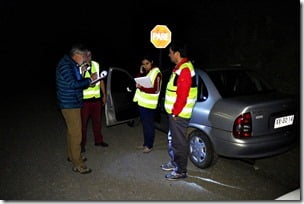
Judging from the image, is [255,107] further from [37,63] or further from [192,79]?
[37,63]

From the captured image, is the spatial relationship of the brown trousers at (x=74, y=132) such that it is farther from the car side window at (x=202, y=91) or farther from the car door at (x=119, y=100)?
the car side window at (x=202, y=91)

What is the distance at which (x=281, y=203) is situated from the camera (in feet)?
12.2

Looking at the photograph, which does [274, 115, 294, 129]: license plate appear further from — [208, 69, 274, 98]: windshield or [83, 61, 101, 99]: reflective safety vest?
[83, 61, 101, 99]: reflective safety vest

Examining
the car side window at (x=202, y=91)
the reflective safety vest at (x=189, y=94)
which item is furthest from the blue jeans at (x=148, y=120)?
the reflective safety vest at (x=189, y=94)

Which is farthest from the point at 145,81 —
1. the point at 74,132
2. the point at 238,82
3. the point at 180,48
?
the point at 238,82

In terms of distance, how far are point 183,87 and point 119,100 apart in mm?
2328

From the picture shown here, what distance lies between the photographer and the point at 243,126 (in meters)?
4.29

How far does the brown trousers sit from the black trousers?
132 cm

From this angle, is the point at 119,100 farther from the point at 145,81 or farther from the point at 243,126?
the point at 243,126

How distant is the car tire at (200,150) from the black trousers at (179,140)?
44cm

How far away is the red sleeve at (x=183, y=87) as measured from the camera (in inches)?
162

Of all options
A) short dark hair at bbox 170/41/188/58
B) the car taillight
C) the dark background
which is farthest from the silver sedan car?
short dark hair at bbox 170/41/188/58

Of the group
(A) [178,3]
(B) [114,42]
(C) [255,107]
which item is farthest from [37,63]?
(C) [255,107]

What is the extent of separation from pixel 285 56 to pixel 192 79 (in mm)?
7333
